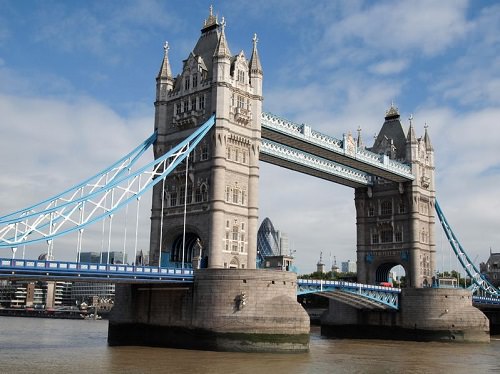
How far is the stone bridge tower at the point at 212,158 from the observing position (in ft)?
162

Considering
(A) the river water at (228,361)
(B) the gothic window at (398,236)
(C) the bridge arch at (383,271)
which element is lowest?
(A) the river water at (228,361)

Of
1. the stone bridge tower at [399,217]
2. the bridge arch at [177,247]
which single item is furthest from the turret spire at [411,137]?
the bridge arch at [177,247]

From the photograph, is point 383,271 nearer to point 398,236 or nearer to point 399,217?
point 398,236

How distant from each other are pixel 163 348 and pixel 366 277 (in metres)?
36.4

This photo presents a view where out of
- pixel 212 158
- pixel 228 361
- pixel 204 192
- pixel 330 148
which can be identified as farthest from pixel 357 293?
pixel 228 361

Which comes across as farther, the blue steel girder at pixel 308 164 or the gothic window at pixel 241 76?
the blue steel girder at pixel 308 164

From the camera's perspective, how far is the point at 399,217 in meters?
72.8

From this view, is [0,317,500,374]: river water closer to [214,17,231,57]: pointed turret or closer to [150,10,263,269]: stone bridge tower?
[150,10,263,269]: stone bridge tower

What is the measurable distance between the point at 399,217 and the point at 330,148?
54.4ft

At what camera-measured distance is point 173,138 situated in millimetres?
53531

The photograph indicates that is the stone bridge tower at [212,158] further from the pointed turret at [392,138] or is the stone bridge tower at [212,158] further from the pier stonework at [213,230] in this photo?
the pointed turret at [392,138]

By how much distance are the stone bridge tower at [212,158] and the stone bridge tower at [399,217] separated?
26.5 meters

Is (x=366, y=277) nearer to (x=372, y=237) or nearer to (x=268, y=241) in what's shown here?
(x=372, y=237)

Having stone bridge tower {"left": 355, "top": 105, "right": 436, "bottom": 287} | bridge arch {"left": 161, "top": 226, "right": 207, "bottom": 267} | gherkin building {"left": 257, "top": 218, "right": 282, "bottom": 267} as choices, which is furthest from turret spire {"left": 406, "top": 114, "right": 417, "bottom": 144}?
gherkin building {"left": 257, "top": 218, "right": 282, "bottom": 267}
